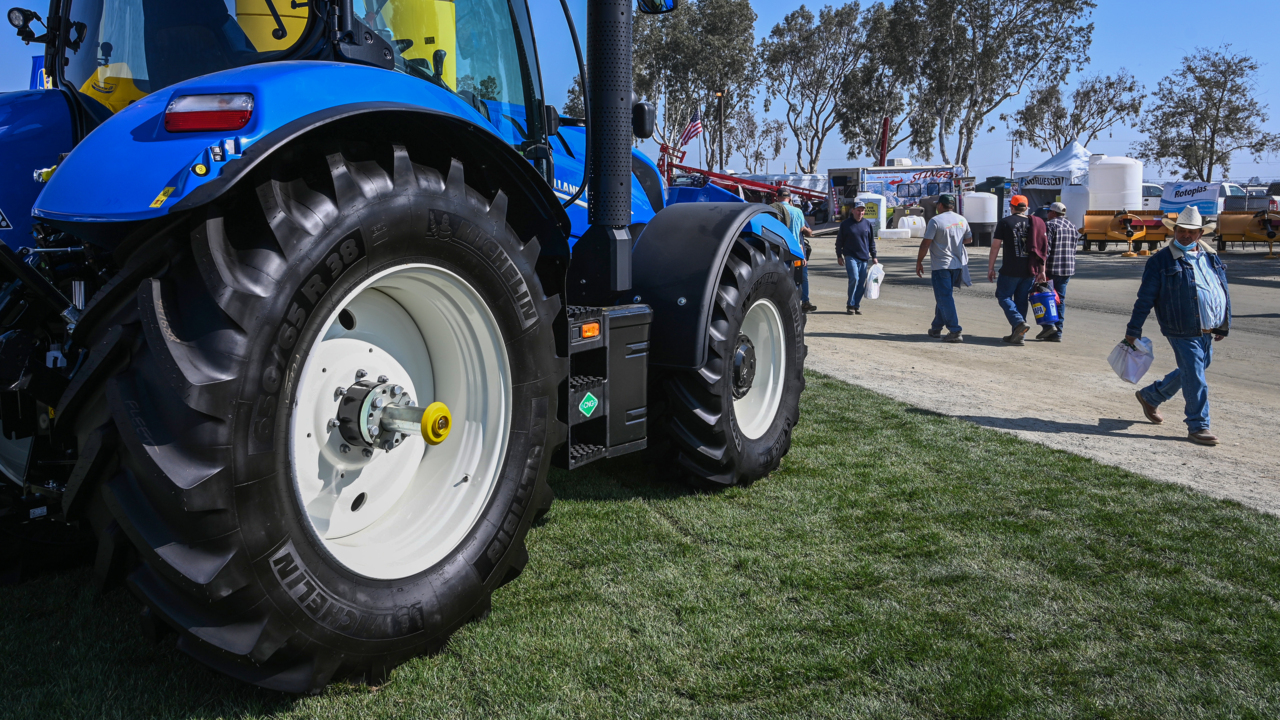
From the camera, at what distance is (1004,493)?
493cm

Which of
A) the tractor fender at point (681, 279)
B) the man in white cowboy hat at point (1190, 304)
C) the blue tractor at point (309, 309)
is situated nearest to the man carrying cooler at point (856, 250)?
the man in white cowboy hat at point (1190, 304)

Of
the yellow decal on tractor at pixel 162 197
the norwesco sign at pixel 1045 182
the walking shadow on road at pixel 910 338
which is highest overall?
the norwesco sign at pixel 1045 182

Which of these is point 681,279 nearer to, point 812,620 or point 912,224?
point 812,620

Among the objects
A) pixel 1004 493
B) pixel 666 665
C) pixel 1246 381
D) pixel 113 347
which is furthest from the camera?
pixel 1246 381

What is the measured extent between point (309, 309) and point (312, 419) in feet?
1.38

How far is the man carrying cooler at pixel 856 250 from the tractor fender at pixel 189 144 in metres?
11.9

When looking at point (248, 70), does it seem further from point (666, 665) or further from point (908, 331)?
point (908, 331)

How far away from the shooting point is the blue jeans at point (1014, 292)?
11.3 meters

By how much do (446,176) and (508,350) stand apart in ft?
2.01

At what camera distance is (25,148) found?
10.1 feet

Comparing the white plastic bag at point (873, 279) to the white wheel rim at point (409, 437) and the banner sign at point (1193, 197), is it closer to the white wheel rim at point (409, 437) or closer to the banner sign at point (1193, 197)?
the white wheel rim at point (409, 437)

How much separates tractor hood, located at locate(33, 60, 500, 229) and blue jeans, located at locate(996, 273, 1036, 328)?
10331 millimetres

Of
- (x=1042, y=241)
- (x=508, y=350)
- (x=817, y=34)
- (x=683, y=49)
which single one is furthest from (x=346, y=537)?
(x=817, y=34)

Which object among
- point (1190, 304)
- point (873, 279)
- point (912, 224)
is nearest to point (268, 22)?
point (1190, 304)
